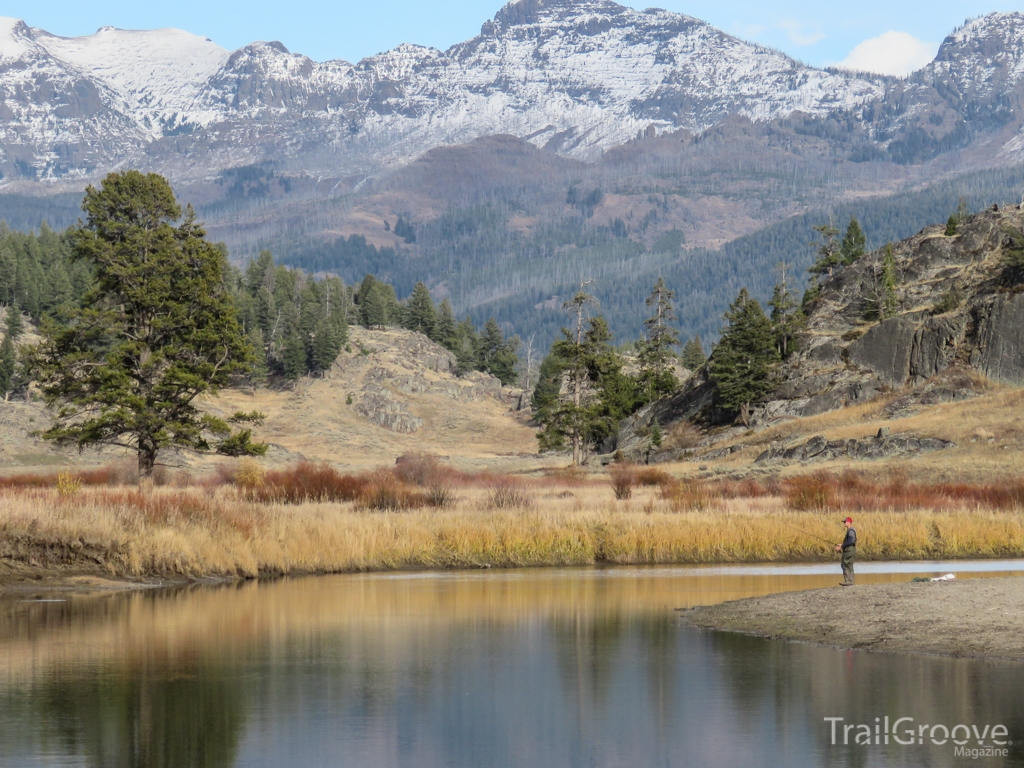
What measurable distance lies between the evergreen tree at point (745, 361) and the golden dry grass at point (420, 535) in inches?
2390

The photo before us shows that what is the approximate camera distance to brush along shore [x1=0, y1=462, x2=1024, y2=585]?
3095 cm

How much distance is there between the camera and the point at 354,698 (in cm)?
1784

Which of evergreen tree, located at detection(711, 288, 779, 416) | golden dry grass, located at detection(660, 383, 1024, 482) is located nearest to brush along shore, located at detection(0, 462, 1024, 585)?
golden dry grass, located at detection(660, 383, 1024, 482)

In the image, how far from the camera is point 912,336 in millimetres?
96625

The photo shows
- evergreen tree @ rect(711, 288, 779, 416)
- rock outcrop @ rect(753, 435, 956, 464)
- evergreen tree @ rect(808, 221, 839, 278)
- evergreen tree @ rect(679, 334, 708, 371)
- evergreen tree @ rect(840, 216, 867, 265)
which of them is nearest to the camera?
rock outcrop @ rect(753, 435, 956, 464)

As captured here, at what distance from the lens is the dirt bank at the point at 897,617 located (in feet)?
67.7

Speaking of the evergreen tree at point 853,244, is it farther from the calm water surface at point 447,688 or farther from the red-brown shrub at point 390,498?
the calm water surface at point 447,688

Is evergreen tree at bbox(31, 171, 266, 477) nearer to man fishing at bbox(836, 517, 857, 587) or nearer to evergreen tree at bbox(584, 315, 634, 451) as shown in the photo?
man fishing at bbox(836, 517, 857, 587)

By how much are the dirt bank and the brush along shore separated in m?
9.71

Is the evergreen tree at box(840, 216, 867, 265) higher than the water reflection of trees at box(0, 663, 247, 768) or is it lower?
higher

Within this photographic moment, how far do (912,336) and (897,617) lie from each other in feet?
256

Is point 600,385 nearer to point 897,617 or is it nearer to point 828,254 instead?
point 828,254

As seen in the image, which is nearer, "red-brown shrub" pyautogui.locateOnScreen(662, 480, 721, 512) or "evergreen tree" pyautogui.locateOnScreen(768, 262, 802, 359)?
"red-brown shrub" pyautogui.locateOnScreen(662, 480, 721, 512)

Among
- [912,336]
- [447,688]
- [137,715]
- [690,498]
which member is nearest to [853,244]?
[912,336]
